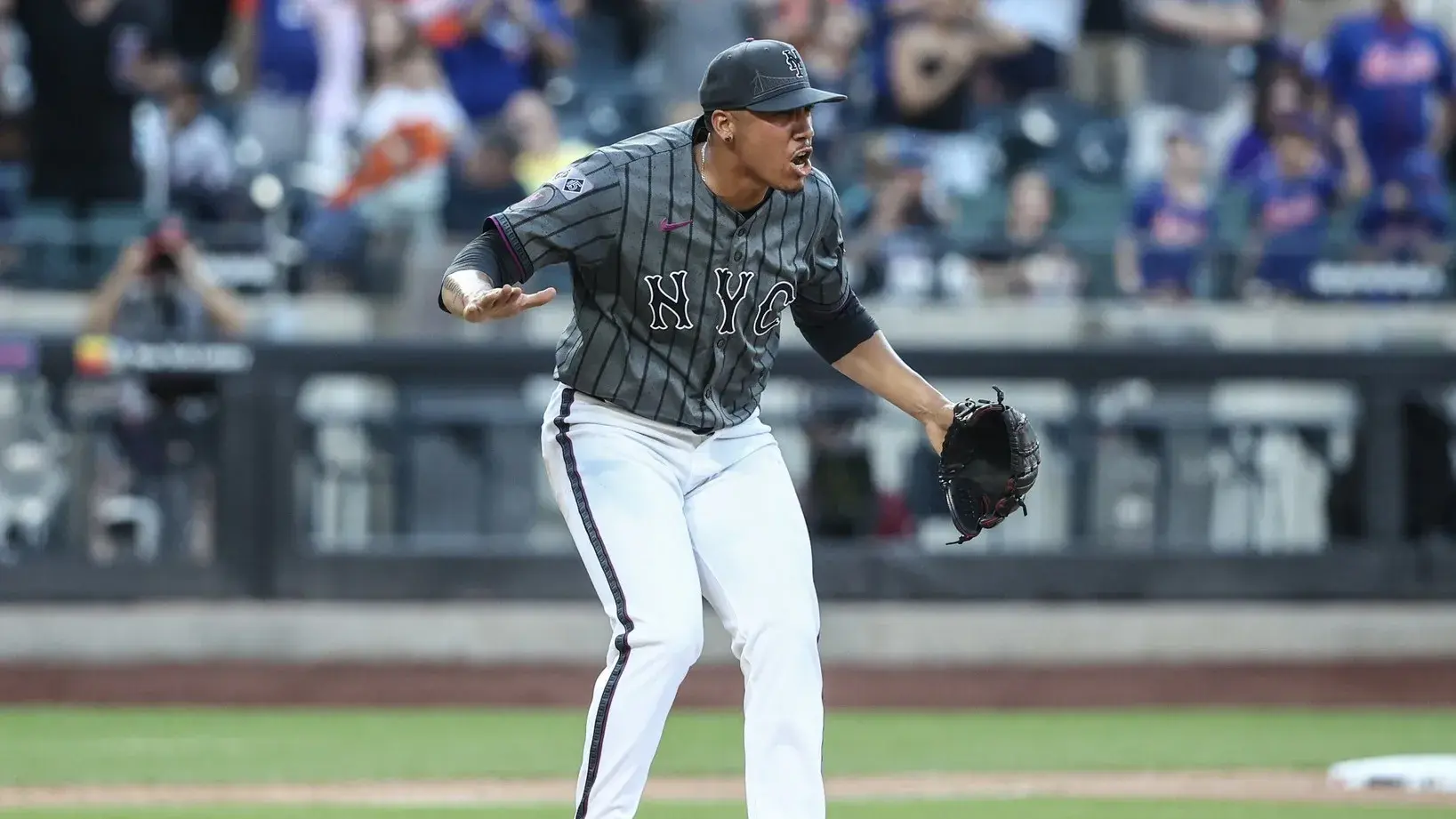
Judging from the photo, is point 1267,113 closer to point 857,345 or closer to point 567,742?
point 567,742

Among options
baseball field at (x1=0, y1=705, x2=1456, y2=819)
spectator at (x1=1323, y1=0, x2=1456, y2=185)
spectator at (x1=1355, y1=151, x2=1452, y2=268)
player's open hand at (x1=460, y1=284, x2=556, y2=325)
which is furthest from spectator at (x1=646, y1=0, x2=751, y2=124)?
player's open hand at (x1=460, y1=284, x2=556, y2=325)

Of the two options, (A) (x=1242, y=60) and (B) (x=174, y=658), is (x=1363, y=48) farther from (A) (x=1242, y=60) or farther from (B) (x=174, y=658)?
(B) (x=174, y=658)

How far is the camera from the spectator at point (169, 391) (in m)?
9.52

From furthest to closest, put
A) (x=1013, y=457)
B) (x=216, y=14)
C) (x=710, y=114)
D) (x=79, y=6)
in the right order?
1. (x=216, y=14)
2. (x=79, y=6)
3. (x=1013, y=457)
4. (x=710, y=114)

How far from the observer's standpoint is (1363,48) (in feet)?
38.4

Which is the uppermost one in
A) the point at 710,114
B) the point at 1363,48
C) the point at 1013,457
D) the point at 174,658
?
the point at 1363,48

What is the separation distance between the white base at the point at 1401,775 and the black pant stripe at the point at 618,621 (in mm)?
3454

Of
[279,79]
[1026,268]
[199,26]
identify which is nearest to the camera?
[1026,268]

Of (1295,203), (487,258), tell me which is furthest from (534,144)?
(487,258)

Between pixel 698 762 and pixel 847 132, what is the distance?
193 inches

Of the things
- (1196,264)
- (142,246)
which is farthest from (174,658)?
(1196,264)

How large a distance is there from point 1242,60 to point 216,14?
6167 mm

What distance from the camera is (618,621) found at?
4.20 m

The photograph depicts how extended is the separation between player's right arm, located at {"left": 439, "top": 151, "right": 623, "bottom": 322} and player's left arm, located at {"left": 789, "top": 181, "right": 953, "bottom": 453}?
0.56m
